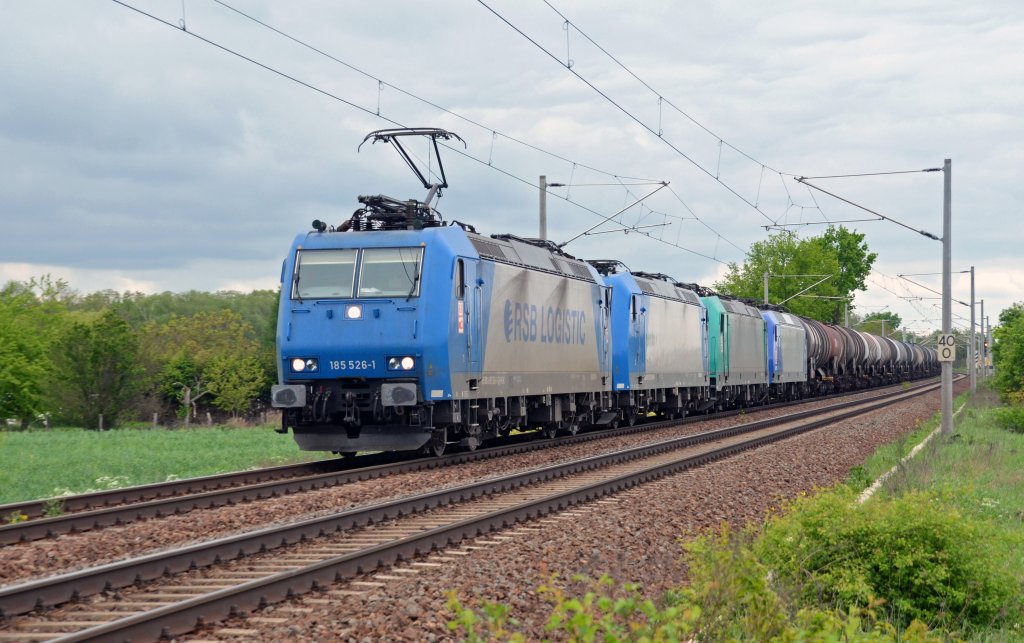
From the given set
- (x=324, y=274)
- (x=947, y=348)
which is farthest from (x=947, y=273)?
(x=324, y=274)

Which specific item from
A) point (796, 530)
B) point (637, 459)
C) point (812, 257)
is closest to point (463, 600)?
point (796, 530)

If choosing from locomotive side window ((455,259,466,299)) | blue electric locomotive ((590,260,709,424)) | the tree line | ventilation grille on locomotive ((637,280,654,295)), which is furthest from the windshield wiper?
the tree line

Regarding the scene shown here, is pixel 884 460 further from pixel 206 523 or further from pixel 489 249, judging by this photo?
pixel 206 523

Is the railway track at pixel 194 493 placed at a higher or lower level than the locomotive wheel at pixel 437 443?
lower

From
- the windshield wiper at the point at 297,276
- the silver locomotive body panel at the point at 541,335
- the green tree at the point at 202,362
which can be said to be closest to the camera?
the windshield wiper at the point at 297,276

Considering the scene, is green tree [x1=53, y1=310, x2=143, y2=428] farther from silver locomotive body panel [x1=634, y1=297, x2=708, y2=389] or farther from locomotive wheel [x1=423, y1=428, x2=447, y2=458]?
locomotive wheel [x1=423, y1=428, x2=447, y2=458]

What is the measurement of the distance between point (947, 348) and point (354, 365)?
14.7 meters

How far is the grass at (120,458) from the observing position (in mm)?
14938

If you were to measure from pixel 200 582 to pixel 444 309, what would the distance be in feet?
28.4

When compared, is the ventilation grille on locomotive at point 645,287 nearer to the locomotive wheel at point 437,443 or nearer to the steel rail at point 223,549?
the locomotive wheel at point 437,443

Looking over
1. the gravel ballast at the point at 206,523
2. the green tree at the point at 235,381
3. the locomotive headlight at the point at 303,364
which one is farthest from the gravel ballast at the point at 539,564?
the green tree at the point at 235,381

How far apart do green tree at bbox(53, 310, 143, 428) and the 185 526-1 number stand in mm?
33893

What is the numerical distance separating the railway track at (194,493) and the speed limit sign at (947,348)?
1142 cm

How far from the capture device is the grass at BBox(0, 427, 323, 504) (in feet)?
49.0
